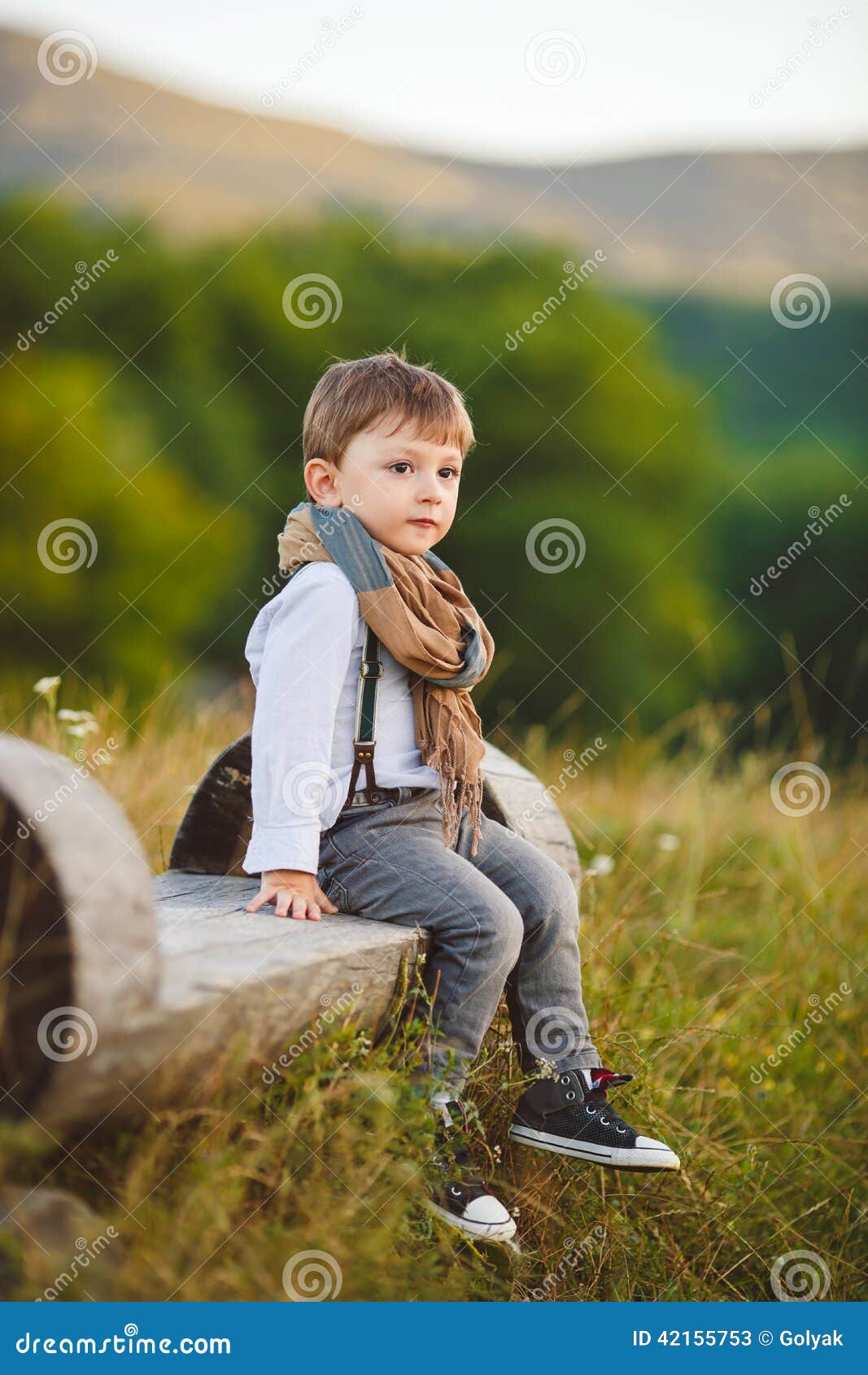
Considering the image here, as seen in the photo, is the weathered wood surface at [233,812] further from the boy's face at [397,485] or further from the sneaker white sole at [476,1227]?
the sneaker white sole at [476,1227]

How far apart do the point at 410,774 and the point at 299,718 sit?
32 cm

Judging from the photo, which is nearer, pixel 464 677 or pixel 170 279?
pixel 464 677

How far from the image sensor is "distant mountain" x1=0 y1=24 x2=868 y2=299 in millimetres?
34781

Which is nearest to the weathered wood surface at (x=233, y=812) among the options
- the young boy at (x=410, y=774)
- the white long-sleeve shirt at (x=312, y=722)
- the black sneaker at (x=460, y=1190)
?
the young boy at (x=410, y=774)

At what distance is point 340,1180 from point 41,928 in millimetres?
809

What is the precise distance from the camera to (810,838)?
6.04 meters

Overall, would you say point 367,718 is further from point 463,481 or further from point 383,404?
point 463,481

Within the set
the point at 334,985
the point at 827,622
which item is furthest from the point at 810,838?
the point at 827,622

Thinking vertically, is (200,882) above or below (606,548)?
below

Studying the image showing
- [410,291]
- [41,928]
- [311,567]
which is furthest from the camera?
[410,291]

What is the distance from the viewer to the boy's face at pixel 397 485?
2951mm

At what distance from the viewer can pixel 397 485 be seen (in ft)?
9.68

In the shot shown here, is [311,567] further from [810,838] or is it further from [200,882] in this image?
[810,838]

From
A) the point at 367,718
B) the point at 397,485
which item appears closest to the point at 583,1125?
the point at 367,718
